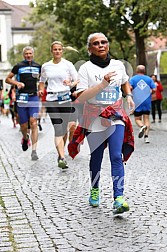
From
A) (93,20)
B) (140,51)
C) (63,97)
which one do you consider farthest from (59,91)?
(140,51)

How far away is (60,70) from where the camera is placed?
10.5 meters

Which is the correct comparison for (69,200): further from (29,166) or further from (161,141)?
(161,141)

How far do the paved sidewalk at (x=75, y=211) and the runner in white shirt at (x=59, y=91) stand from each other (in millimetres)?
654

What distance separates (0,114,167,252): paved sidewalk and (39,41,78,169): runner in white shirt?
25.7 inches

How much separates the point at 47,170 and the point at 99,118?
3686 mm

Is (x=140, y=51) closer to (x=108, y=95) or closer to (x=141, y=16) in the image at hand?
(x=141, y=16)

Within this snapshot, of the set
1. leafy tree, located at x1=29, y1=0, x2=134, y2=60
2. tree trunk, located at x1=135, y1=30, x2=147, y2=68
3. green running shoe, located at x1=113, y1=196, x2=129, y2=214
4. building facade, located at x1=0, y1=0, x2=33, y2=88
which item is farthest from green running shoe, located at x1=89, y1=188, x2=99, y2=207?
building facade, located at x1=0, y1=0, x2=33, y2=88

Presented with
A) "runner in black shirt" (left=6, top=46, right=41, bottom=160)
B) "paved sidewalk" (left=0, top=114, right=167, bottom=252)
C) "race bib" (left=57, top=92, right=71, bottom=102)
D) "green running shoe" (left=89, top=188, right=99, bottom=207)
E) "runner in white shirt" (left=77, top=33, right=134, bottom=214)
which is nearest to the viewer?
"paved sidewalk" (left=0, top=114, right=167, bottom=252)

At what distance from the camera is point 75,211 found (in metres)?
6.54

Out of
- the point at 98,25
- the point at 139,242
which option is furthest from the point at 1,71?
the point at 139,242

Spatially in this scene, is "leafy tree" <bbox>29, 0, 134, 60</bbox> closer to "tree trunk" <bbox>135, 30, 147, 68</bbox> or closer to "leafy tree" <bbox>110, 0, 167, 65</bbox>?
"leafy tree" <bbox>110, 0, 167, 65</bbox>

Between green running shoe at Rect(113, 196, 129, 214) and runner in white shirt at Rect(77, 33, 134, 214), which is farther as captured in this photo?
runner in white shirt at Rect(77, 33, 134, 214)

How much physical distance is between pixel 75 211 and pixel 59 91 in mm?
4278

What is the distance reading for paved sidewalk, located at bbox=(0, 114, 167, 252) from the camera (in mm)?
5172
